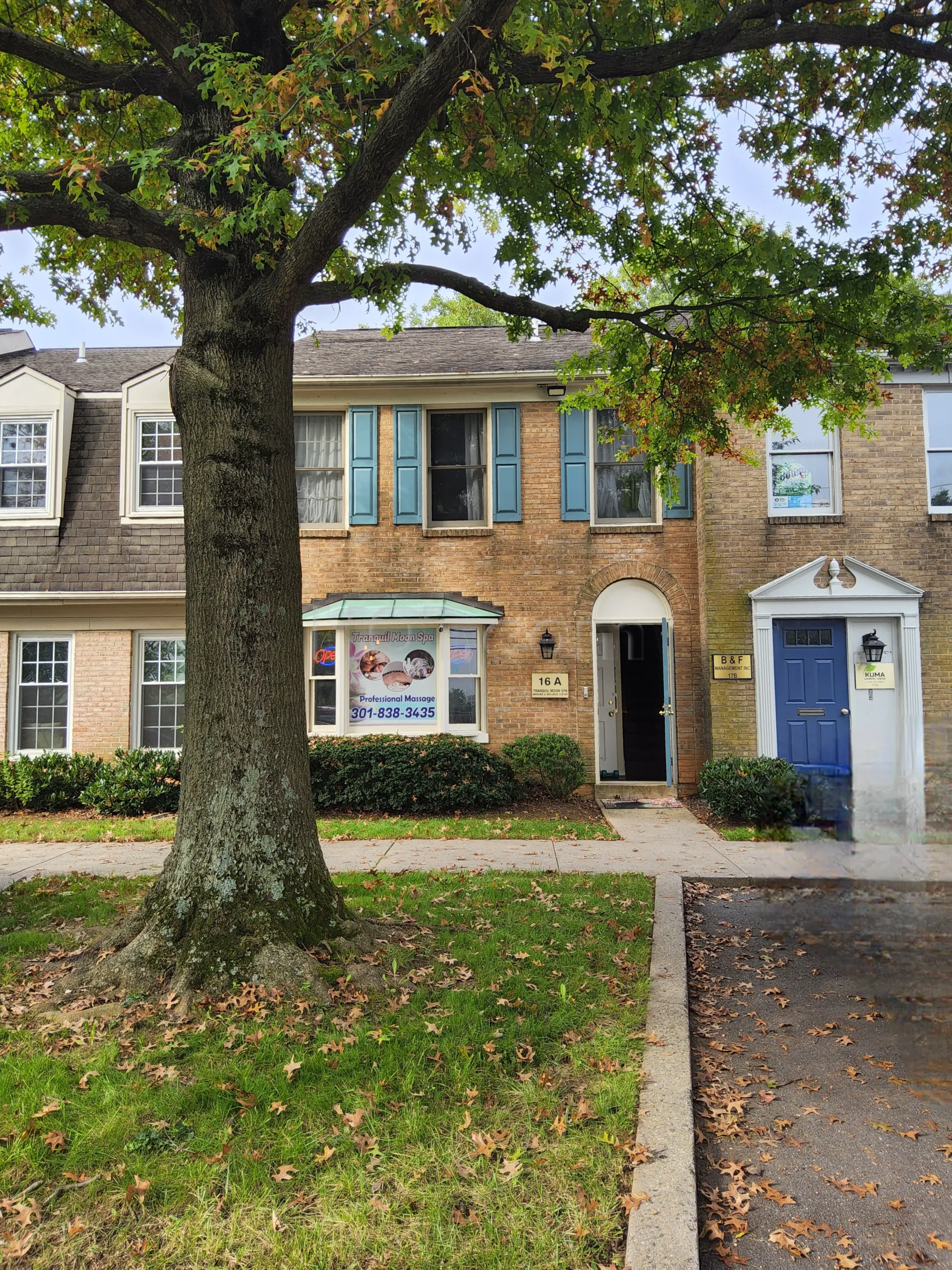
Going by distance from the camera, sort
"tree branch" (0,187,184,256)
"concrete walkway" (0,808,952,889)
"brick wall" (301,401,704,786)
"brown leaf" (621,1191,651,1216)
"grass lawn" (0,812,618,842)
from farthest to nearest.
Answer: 1. "brick wall" (301,401,704,786)
2. "grass lawn" (0,812,618,842)
3. "concrete walkway" (0,808,952,889)
4. "tree branch" (0,187,184,256)
5. "brown leaf" (621,1191,651,1216)

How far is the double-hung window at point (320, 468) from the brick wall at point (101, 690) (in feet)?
11.8

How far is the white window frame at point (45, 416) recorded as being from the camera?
13.9m

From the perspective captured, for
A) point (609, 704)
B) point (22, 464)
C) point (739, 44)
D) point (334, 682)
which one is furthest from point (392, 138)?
point (22, 464)

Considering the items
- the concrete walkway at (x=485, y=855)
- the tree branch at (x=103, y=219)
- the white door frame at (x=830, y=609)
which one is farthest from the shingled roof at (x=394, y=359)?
the tree branch at (x=103, y=219)

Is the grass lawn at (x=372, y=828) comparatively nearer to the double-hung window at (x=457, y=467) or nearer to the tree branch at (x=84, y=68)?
the double-hung window at (x=457, y=467)

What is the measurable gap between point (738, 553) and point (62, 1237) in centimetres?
1162

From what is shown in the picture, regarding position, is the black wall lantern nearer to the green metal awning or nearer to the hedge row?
the hedge row

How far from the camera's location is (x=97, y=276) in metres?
8.62

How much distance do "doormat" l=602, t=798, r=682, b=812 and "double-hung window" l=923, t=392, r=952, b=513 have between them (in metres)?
5.78

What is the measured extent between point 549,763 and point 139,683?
6767 millimetres

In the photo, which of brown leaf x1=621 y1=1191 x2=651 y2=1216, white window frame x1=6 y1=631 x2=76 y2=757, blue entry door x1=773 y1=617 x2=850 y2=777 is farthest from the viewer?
white window frame x1=6 y1=631 x2=76 y2=757

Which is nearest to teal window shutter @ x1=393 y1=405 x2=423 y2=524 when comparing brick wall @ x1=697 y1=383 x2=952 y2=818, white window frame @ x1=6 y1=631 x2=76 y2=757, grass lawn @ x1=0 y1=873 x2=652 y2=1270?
brick wall @ x1=697 y1=383 x2=952 y2=818

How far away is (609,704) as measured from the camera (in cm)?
1473

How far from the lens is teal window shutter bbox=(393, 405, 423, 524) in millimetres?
13562
